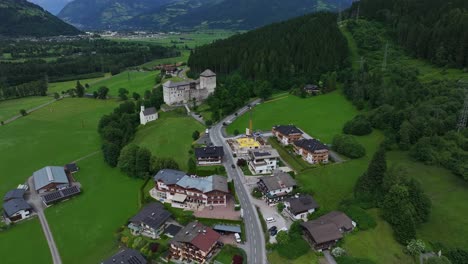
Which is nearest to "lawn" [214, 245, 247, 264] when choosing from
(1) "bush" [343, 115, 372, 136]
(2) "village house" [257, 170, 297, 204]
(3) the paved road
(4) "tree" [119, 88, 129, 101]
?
(2) "village house" [257, 170, 297, 204]

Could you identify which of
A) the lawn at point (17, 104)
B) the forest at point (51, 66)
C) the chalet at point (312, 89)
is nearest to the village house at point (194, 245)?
the chalet at point (312, 89)

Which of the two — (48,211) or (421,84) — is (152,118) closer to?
(48,211)

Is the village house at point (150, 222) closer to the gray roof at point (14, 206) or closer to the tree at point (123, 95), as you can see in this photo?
the gray roof at point (14, 206)

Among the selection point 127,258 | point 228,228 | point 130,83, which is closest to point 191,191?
point 228,228

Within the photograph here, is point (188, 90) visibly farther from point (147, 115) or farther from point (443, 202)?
point (443, 202)

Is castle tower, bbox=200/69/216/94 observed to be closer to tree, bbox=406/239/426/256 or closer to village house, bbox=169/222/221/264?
village house, bbox=169/222/221/264

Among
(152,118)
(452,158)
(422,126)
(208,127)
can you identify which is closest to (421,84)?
(422,126)
